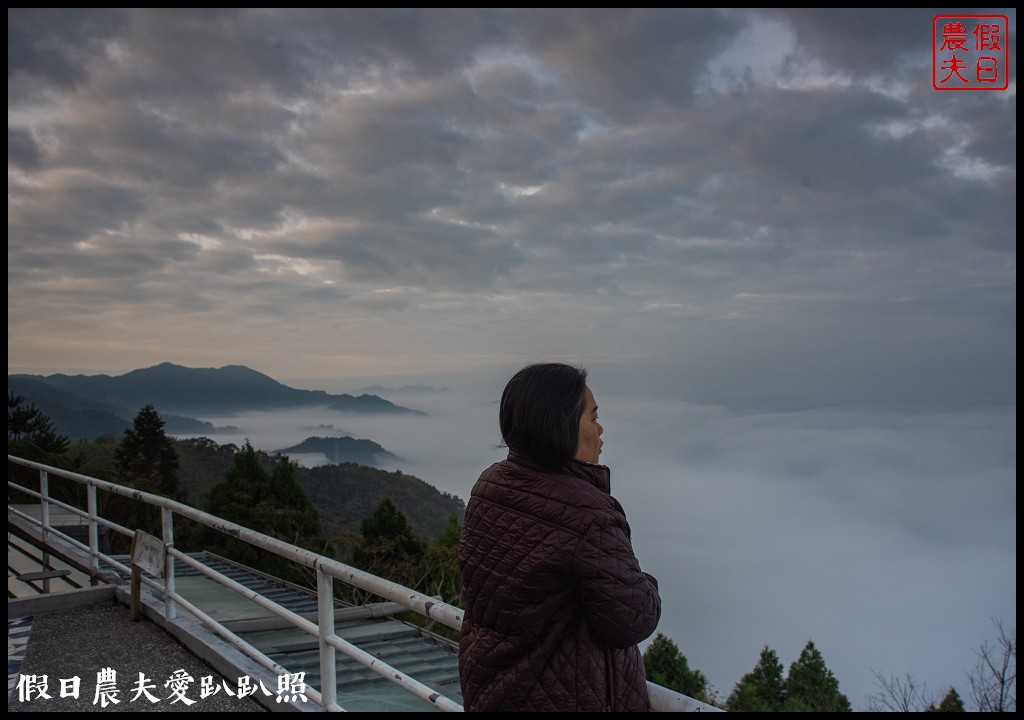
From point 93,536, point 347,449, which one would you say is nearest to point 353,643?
point 93,536

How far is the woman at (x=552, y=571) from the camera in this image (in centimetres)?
149

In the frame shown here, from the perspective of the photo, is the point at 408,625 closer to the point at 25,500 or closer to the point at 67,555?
the point at 67,555

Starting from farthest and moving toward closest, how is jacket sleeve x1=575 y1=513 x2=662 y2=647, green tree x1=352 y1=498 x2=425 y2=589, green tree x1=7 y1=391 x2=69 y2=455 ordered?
green tree x1=7 y1=391 x2=69 y2=455
green tree x1=352 y1=498 x2=425 y2=589
jacket sleeve x1=575 y1=513 x2=662 y2=647

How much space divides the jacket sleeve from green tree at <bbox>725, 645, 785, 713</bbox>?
90.0 feet

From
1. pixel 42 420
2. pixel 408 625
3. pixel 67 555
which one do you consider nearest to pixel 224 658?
pixel 67 555

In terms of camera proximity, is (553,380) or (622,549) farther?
(553,380)

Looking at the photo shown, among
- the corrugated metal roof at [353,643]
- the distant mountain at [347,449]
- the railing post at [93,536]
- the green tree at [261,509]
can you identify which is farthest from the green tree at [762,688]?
the railing post at [93,536]

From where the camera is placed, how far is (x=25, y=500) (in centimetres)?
1236

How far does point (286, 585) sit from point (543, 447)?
7.05m

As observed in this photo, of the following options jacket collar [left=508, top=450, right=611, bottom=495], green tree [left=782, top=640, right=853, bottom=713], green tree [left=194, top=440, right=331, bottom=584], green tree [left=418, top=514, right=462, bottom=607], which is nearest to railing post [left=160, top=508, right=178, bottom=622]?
jacket collar [left=508, top=450, right=611, bottom=495]

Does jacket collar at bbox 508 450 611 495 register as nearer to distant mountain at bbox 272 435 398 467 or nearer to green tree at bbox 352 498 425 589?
green tree at bbox 352 498 425 589

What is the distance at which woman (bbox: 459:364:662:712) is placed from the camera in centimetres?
149

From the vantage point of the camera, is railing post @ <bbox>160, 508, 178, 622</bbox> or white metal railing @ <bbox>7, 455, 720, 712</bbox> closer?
white metal railing @ <bbox>7, 455, 720, 712</bbox>

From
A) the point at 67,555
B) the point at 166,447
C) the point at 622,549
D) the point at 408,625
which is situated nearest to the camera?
the point at 622,549
